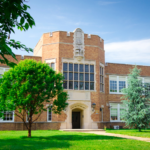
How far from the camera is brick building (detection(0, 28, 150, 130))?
22750 mm

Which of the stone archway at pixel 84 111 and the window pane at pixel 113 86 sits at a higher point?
the window pane at pixel 113 86

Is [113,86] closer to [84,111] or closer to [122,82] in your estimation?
[122,82]

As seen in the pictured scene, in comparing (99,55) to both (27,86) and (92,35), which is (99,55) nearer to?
(92,35)

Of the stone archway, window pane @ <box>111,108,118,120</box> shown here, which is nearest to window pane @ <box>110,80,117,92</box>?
window pane @ <box>111,108,118,120</box>

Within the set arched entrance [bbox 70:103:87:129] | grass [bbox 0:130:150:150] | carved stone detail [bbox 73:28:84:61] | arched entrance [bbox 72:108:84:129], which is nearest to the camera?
grass [bbox 0:130:150:150]

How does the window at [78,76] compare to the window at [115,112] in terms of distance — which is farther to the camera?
the window at [115,112]

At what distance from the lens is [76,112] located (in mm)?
25219

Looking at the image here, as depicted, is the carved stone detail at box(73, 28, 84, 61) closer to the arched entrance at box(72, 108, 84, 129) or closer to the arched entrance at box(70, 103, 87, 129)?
the arched entrance at box(70, 103, 87, 129)

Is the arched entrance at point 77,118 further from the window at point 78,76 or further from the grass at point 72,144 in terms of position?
the grass at point 72,144

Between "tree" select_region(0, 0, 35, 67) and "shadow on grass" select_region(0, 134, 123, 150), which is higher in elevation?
"tree" select_region(0, 0, 35, 67)

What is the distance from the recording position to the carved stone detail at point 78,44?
79.0ft

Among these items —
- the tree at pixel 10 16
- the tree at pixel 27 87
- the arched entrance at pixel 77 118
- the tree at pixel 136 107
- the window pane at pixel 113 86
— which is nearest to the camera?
the tree at pixel 10 16

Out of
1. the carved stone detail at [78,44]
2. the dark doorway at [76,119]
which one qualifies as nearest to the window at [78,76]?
the carved stone detail at [78,44]

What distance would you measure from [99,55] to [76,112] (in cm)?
663
